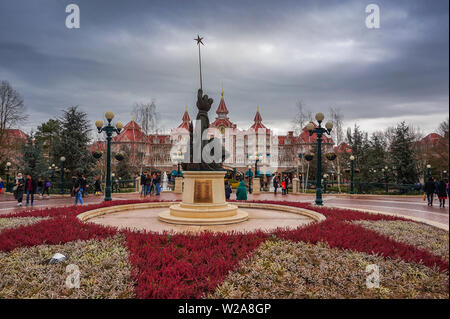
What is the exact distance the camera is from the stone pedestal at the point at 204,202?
872 cm

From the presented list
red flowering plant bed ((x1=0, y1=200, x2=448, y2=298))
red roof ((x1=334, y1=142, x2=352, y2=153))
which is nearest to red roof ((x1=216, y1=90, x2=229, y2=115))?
red roof ((x1=334, y1=142, x2=352, y2=153))

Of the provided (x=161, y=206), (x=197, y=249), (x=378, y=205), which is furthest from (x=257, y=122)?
(x=197, y=249)

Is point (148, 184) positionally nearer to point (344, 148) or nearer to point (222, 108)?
point (344, 148)

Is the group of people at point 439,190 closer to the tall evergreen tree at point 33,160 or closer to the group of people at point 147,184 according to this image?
the group of people at point 147,184

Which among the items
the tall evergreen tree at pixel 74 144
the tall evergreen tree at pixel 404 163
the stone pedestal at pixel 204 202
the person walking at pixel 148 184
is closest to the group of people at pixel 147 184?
the person walking at pixel 148 184

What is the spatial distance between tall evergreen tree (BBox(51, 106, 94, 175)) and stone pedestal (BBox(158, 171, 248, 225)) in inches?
805

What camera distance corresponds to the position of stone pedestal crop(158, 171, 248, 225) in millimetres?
8719

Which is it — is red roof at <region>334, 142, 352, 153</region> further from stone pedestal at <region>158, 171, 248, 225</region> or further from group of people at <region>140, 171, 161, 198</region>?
stone pedestal at <region>158, 171, 248, 225</region>

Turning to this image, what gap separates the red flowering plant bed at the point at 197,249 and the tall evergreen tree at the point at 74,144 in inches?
822

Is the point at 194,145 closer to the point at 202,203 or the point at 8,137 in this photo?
the point at 202,203

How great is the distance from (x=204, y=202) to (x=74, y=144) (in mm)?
22349
